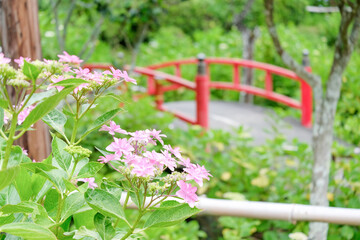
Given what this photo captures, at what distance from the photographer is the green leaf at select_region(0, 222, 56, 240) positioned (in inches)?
33.2

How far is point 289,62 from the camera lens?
3121 mm

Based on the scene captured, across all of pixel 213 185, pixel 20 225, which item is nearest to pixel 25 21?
pixel 20 225

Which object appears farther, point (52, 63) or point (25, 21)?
point (25, 21)

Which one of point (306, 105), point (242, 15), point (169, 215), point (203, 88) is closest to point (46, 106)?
point (169, 215)

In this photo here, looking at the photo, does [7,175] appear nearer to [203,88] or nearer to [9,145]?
[9,145]

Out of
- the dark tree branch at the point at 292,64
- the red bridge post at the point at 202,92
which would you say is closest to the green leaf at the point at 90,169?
the dark tree branch at the point at 292,64

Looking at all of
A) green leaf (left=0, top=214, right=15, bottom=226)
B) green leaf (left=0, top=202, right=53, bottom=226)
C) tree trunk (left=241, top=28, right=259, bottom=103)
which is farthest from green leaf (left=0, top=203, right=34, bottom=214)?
tree trunk (left=241, top=28, right=259, bottom=103)

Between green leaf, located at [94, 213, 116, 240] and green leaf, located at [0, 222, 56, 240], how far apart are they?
0.10m

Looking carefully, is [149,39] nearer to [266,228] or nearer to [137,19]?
[137,19]

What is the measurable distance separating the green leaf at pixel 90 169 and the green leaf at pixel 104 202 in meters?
0.09

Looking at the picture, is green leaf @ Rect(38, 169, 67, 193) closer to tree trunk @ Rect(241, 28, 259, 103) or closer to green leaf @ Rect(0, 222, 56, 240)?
green leaf @ Rect(0, 222, 56, 240)

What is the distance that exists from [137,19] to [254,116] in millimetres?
2592

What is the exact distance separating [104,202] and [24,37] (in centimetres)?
130

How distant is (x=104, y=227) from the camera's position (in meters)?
0.97
